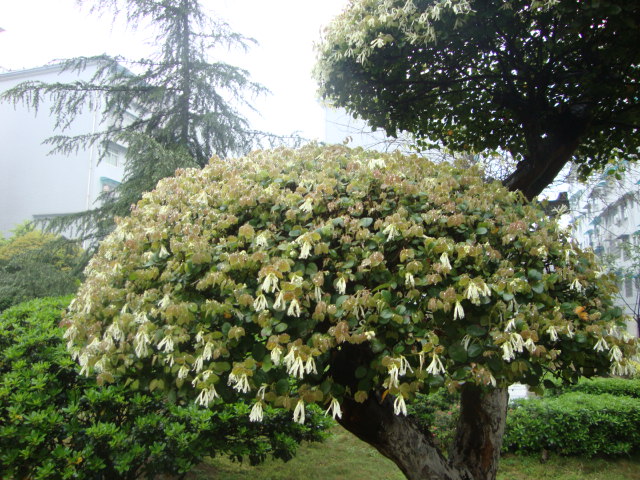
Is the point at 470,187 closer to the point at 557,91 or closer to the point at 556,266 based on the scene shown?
the point at 556,266

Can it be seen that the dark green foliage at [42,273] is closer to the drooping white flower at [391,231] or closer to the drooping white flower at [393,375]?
the drooping white flower at [391,231]

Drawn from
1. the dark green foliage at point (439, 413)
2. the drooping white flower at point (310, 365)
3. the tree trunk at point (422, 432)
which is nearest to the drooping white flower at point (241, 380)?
the drooping white flower at point (310, 365)

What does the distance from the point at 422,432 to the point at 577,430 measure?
12.1ft

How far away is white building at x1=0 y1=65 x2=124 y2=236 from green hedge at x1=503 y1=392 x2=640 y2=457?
49.8 ft

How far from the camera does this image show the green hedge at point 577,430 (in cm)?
592

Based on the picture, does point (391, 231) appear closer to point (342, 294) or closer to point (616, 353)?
point (342, 294)

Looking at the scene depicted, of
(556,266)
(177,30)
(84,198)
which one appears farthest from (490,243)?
(84,198)

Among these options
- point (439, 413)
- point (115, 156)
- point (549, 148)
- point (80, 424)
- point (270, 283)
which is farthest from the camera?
point (115, 156)

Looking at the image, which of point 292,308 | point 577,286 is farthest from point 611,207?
point 292,308

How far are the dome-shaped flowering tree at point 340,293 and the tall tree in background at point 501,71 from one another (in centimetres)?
130

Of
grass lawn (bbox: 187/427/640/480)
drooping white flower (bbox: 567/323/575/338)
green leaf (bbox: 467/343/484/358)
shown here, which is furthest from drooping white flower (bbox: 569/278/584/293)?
grass lawn (bbox: 187/427/640/480)

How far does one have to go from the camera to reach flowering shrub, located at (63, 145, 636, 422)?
205cm

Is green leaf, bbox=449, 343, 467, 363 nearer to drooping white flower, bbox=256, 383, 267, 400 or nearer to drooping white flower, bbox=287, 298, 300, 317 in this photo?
drooping white flower, bbox=287, 298, 300, 317

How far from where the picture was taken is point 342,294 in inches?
84.8
